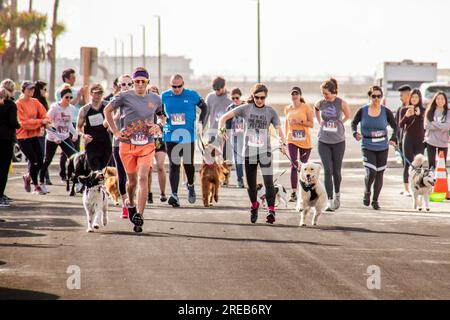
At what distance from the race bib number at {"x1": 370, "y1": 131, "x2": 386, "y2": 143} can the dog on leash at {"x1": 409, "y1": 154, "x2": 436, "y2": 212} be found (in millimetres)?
646

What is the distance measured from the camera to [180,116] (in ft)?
53.8

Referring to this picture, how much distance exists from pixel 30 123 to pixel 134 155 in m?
5.07

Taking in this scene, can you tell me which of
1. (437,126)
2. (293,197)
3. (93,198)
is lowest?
(293,197)

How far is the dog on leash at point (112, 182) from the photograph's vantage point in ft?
54.1

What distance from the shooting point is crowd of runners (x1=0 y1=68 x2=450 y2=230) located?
44.4ft

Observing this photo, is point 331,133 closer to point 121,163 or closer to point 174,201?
point 174,201

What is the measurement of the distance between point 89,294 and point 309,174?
18.6 ft

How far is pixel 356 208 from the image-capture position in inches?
664

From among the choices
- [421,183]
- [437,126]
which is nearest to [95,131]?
[421,183]

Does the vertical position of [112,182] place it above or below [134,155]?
below

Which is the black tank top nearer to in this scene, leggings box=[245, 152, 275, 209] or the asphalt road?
the asphalt road

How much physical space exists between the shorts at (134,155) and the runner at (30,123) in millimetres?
4917

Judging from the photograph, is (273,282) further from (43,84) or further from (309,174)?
(43,84)

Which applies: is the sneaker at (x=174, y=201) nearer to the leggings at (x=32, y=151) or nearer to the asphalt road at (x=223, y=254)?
the asphalt road at (x=223, y=254)
